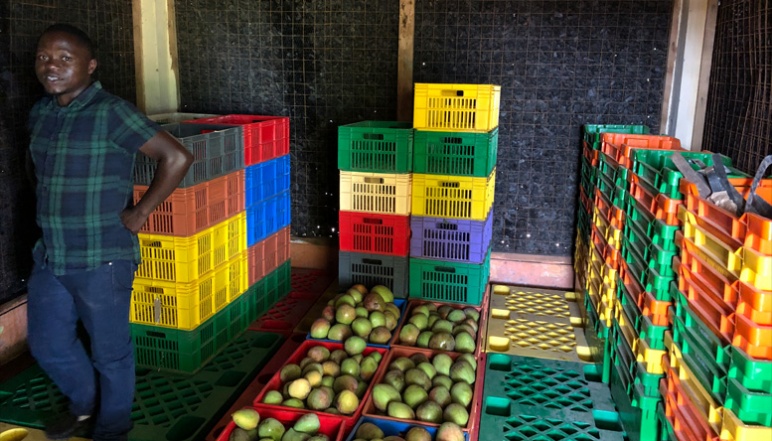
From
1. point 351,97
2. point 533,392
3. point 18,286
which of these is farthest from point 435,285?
point 18,286

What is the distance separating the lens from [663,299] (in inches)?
99.9

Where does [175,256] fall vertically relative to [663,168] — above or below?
below

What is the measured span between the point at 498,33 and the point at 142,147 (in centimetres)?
316

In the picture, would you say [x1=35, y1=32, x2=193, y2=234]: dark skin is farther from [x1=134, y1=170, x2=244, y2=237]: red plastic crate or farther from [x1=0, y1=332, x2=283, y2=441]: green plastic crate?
[x1=0, y1=332, x2=283, y2=441]: green plastic crate

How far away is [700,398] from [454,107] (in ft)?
7.76

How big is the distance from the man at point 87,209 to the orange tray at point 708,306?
2.03m

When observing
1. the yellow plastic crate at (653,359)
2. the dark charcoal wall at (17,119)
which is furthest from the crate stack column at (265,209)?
the yellow plastic crate at (653,359)

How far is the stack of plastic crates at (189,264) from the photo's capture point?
3.33 m

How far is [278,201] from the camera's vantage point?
4.59m

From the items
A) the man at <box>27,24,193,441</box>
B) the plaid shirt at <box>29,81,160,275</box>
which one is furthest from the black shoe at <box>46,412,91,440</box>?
the plaid shirt at <box>29,81,160,275</box>

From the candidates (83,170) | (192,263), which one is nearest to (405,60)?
(192,263)

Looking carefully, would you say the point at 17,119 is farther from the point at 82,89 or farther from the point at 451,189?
the point at 451,189

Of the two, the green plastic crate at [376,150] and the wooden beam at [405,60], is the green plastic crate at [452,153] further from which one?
the wooden beam at [405,60]

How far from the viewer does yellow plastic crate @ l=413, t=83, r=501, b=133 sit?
3908 mm
